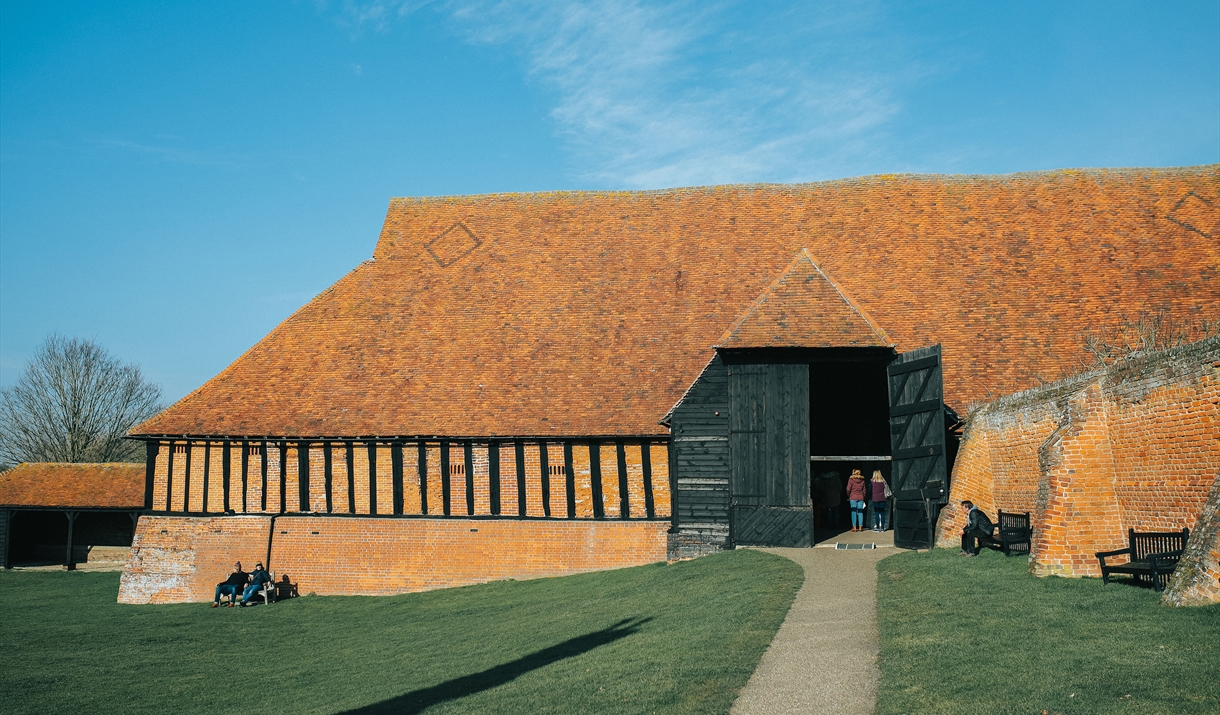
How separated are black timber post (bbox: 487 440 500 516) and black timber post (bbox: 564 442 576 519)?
57.1 inches

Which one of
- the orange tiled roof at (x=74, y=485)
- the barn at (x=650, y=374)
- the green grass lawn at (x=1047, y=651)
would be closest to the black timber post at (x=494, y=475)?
the barn at (x=650, y=374)

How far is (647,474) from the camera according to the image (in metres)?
18.5

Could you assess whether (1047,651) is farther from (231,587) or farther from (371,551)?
(231,587)

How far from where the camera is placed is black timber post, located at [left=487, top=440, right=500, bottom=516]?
19.1m

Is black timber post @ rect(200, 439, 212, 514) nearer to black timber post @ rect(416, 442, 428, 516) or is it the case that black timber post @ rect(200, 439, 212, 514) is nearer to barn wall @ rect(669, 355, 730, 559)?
black timber post @ rect(416, 442, 428, 516)

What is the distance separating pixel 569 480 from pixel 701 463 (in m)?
2.86

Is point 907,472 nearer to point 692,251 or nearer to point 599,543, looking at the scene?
point 599,543

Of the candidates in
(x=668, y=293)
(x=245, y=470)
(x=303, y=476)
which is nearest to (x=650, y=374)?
(x=668, y=293)

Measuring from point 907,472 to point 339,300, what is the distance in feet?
45.9

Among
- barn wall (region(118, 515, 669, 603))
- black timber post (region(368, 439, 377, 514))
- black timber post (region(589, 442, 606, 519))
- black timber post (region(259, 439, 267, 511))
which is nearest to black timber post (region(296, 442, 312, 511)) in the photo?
barn wall (region(118, 515, 669, 603))

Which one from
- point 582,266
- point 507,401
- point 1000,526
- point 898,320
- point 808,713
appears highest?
point 582,266

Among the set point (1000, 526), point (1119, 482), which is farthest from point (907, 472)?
point (1119, 482)

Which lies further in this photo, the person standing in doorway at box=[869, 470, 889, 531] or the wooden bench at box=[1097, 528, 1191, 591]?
the person standing in doorway at box=[869, 470, 889, 531]

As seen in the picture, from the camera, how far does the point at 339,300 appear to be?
2281cm
